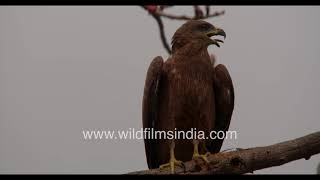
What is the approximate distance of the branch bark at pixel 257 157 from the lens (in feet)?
17.7

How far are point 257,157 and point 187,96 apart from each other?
1.64m

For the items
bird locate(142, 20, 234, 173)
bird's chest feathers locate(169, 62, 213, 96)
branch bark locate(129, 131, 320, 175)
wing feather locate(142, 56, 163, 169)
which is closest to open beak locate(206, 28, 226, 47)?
bird locate(142, 20, 234, 173)

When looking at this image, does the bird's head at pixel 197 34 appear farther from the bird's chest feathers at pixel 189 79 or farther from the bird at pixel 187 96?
the bird's chest feathers at pixel 189 79

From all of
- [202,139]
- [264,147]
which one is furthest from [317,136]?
[202,139]

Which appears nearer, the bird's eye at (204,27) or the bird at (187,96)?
the bird at (187,96)

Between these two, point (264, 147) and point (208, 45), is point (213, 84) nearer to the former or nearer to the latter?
point (208, 45)

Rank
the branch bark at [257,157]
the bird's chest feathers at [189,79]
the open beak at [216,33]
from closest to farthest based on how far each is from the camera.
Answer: the branch bark at [257,157]
the bird's chest feathers at [189,79]
the open beak at [216,33]

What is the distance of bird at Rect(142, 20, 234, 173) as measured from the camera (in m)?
7.01

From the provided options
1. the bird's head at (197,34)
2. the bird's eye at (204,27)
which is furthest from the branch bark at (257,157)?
the bird's eye at (204,27)

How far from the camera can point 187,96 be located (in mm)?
6996

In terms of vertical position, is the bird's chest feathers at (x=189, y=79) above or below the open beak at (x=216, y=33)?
below

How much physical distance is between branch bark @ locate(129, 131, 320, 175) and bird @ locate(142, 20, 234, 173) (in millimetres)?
1127

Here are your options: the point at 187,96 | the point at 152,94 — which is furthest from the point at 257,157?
the point at 152,94
